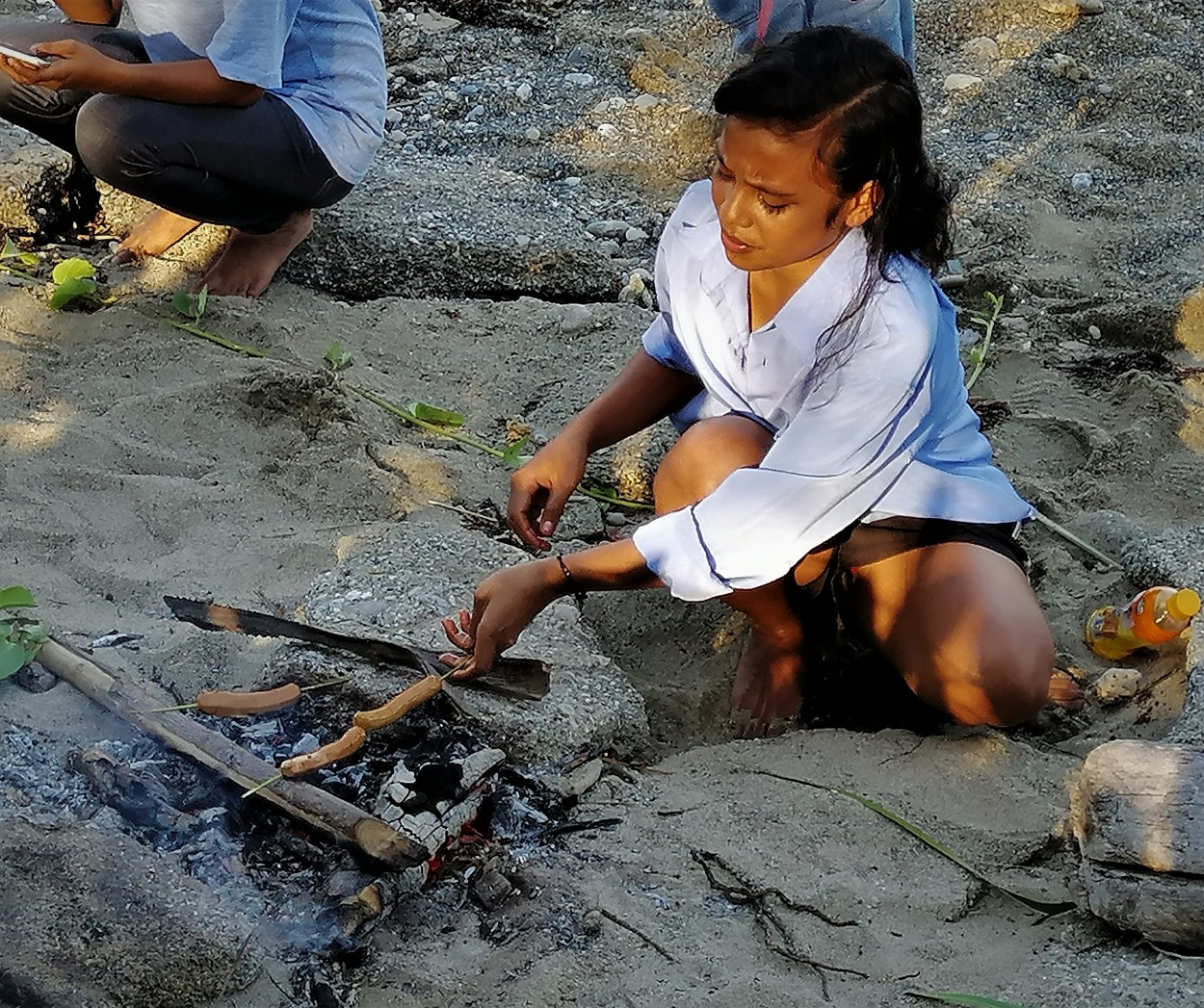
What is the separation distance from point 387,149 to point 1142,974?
3212 millimetres

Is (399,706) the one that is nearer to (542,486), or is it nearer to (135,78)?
(542,486)

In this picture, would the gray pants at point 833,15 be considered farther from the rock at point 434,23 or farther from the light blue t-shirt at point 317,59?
the rock at point 434,23

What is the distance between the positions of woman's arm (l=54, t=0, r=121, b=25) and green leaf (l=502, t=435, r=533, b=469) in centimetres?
166

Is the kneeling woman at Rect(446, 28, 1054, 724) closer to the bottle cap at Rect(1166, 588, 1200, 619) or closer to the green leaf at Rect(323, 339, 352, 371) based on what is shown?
the bottle cap at Rect(1166, 588, 1200, 619)

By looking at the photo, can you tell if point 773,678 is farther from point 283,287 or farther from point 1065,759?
point 283,287

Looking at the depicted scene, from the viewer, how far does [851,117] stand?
1.85 meters

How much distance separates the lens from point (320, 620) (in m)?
2.21

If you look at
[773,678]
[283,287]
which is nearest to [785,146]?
[773,678]

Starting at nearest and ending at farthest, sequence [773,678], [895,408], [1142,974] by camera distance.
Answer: [1142,974], [895,408], [773,678]

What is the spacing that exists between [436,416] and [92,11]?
1515 mm

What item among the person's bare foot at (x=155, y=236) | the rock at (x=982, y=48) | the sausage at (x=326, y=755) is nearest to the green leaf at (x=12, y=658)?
the sausage at (x=326, y=755)

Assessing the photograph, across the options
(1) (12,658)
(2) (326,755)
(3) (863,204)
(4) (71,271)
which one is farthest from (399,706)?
(4) (71,271)

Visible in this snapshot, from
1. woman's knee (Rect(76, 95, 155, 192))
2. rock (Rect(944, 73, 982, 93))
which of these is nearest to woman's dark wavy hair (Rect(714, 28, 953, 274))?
woman's knee (Rect(76, 95, 155, 192))

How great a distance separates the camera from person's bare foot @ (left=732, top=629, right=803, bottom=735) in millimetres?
2332
